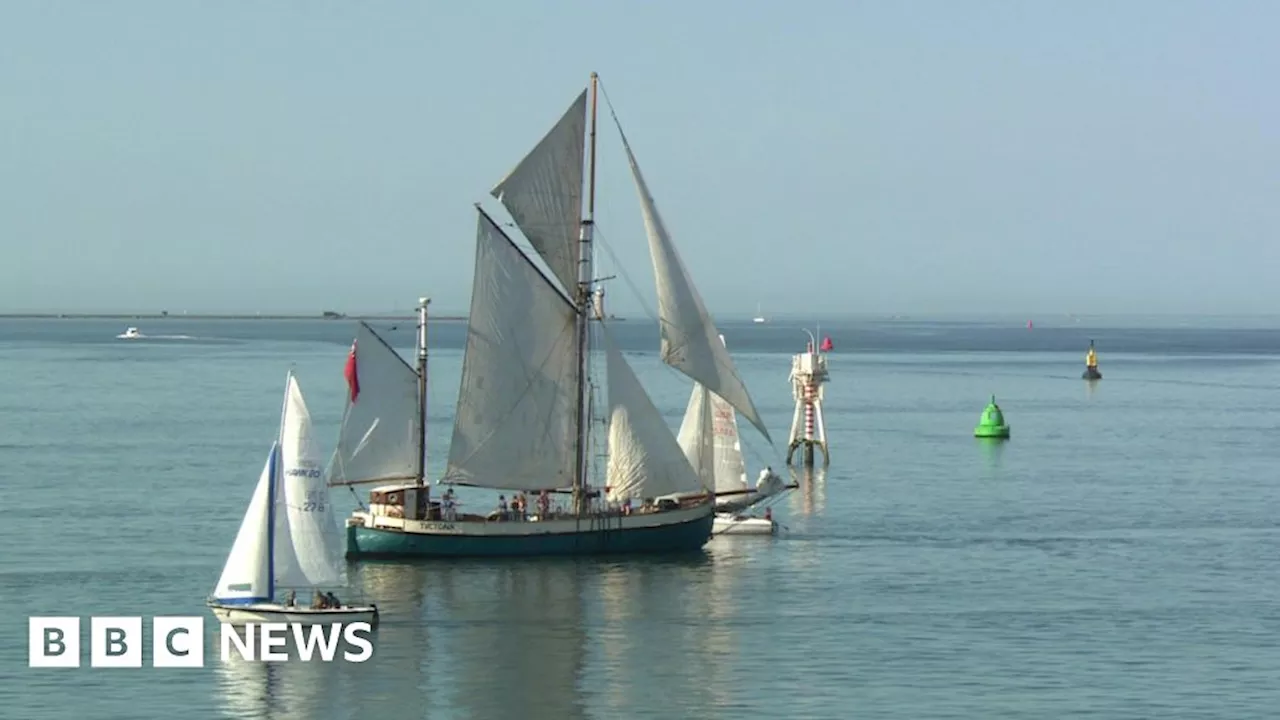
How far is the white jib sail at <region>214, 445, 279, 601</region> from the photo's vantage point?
54688 mm

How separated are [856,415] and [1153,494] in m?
57.1

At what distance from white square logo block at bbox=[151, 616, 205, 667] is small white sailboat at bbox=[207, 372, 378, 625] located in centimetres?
107

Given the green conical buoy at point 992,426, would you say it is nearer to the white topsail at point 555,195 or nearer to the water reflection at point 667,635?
the water reflection at point 667,635

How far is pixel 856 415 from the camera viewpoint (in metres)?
152

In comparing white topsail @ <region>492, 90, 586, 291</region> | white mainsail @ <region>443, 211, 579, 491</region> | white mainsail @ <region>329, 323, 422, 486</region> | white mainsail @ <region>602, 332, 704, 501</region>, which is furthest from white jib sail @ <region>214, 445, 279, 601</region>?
white topsail @ <region>492, 90, 586, 291</region>

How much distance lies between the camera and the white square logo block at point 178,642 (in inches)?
2106

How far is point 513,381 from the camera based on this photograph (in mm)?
75375

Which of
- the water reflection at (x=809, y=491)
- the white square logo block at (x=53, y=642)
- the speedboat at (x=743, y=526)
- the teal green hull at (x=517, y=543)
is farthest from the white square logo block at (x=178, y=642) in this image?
the water reflection at (x=809, y=491)

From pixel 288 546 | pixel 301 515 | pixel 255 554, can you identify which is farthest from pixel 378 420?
pixel 255 554

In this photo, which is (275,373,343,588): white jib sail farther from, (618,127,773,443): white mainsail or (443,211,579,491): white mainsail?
(618,127,773,443): white mainsail

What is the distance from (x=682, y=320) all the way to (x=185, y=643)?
24.5 meters

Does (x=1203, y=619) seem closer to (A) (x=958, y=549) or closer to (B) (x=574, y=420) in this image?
(A) (x=958, y=549)

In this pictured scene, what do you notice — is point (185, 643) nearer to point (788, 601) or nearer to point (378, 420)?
point (788, 601)

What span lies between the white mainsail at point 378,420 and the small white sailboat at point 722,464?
1080 cm
